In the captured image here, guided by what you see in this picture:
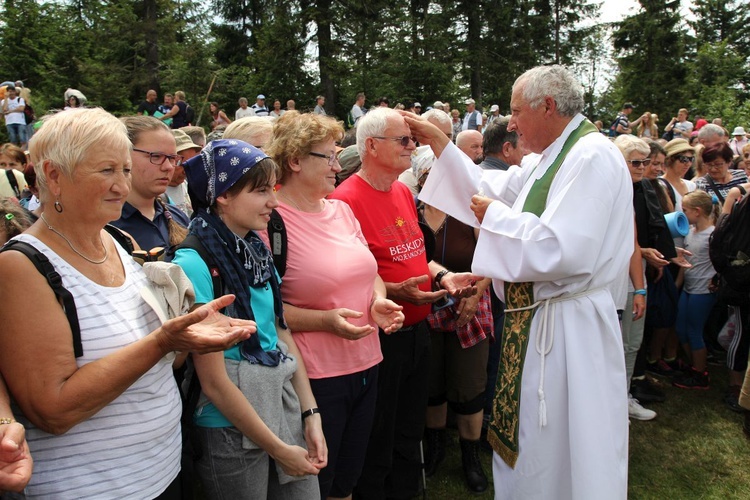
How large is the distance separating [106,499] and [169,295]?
63 centimetres

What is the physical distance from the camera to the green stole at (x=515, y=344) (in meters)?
2.89

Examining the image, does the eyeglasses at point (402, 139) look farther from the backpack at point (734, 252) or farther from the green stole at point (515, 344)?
the backpack at point (734, 252)

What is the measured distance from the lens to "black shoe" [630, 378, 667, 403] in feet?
17.4

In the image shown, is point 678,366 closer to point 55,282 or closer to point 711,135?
point 711,135

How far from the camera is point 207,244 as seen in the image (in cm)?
212

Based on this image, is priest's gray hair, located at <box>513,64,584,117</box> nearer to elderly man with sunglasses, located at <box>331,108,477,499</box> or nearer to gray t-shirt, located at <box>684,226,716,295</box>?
elderly man with sunglasses, located at <box>331,108,477,499</box>

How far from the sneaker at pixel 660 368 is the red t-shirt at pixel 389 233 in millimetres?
3847

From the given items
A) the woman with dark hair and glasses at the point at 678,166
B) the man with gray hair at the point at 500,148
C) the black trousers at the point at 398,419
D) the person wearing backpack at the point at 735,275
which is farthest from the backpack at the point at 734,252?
the black trousers at the point at 398,419

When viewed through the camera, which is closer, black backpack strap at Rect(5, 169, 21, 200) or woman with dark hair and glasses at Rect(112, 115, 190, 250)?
woman with dark hair and glasses at Rect(112, 115, 190, 250)

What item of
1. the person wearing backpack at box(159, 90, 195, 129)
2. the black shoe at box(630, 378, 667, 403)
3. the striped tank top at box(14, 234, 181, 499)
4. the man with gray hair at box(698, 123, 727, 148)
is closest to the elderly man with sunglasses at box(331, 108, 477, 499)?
the striped tank top at box(14, 234, 181, 499)

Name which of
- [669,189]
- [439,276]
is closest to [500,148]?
[439,276]

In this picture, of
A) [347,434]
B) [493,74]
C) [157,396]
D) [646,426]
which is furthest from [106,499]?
[493,74]

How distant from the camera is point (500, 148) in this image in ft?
14.6

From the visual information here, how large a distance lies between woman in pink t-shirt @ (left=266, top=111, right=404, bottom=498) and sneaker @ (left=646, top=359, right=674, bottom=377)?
170 inches
